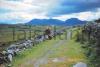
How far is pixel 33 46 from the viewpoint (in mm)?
42031

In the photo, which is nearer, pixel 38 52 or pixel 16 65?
pixel 16 65

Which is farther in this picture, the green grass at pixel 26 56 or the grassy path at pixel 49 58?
the green grass at pixel 26 56

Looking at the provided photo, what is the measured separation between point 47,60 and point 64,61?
1884mm

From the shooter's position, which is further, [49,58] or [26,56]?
[26,56]

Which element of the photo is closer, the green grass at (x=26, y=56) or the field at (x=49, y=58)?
the field at (x=49, y=58)

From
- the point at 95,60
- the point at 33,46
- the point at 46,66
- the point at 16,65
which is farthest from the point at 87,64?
the point at 33,46

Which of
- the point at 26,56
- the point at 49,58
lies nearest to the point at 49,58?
the point at 49,58

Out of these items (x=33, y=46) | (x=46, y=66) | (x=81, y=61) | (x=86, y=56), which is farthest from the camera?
(x=33, y=46)

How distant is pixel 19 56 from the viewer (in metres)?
33.7

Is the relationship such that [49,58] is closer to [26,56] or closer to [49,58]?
[49,58]

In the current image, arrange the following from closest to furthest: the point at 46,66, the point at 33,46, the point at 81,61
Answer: the point at 46,66
the point at 81,61
the point at 33,46

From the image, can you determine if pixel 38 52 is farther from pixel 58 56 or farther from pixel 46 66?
pixel 46 66

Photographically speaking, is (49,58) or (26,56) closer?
(49,58)

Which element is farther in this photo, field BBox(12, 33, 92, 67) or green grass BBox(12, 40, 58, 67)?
green grass BBox(12, 40, 58, 67)
